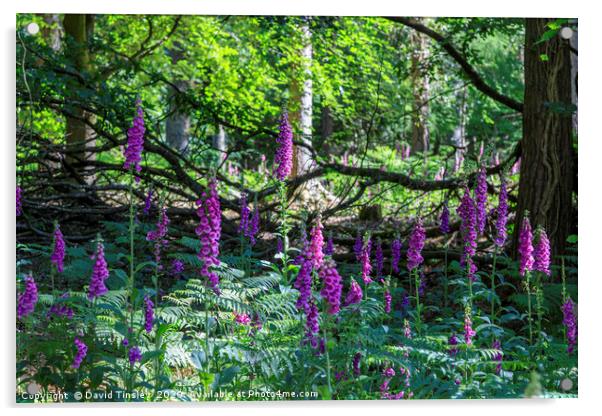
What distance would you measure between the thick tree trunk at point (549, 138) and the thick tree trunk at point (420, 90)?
1.12 m

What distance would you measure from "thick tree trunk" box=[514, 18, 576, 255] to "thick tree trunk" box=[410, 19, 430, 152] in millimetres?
1116

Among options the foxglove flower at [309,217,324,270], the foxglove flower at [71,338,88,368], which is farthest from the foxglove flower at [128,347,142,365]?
the foxglove flower at [309,217,324,270]

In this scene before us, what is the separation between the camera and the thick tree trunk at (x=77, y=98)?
5855 millimetres

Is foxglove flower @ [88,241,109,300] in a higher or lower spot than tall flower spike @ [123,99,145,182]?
lower

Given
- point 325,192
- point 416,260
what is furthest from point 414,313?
point 325,192

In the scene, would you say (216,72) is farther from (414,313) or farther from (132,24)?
(414,313)

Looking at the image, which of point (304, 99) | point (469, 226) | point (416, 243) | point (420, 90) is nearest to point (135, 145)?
point (416, 243)

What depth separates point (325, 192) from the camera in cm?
682

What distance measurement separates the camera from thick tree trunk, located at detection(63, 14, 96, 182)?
586cm

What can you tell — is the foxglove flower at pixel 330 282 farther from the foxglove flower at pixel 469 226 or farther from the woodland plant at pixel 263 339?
the foxglove flower at pixel 469 226

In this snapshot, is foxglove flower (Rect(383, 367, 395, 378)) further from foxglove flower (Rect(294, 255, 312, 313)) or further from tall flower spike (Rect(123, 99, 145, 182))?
tall flower spike (Rect(123, 99, 145, 182))

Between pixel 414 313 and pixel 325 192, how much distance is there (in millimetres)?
2423

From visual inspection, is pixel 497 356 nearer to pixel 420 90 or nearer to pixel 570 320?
pixel 570 320

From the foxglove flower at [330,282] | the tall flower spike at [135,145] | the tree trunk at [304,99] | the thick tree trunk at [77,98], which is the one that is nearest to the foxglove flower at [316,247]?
the foxglove flower at [330,282]
